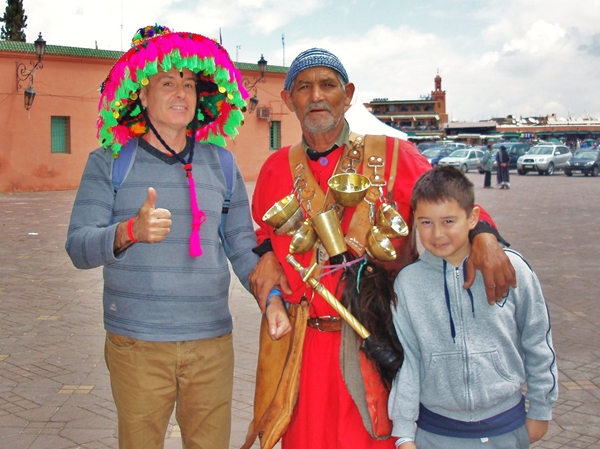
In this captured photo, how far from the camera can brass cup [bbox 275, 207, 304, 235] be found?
8.67ft

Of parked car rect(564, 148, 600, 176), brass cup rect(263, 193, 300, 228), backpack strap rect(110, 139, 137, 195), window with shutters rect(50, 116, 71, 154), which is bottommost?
brass cup rect(263, 193, 300, 228)

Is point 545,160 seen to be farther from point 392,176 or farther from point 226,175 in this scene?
point 226,175

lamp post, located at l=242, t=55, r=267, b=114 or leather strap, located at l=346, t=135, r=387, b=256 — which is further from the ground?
lamp post, located at l=242, t=55, r=267, b=114

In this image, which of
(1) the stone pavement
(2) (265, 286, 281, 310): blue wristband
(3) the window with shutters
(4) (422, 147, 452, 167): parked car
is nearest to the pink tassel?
(2) (265, 286, 281, 310): blue wristband

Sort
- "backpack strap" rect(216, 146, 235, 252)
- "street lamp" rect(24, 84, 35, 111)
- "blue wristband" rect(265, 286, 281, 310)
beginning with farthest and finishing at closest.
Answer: "street lamp" rect(24, 84, 35, 111) → "backpack strap" rect(216, 146, 235, 252) → "blue wristband" rect(265, 286, 281, 310)

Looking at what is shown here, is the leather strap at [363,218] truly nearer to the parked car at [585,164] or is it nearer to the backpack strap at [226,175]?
the backpack strap at [226,175]

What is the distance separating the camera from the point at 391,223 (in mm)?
2498

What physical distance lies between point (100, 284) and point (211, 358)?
19.7 feet

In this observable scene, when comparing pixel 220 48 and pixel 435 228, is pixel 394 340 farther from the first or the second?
pixel 220 48

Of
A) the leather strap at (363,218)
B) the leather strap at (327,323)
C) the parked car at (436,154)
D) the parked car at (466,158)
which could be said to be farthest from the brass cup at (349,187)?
the parked car at (436,154)

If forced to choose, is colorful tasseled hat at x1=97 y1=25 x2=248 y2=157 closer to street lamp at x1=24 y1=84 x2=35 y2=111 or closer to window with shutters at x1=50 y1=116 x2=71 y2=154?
street lamp at x1=24 y1=84 x2=35 y2=111

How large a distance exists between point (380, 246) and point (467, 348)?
501 mm

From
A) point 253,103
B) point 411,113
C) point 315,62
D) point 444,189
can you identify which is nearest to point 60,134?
point 253,103

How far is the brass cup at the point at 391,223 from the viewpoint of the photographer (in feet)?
8.16
